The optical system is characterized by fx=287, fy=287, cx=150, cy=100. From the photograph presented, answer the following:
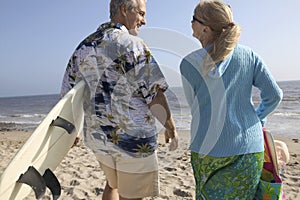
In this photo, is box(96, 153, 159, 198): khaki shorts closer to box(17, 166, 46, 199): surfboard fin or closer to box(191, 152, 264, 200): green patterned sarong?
box(191, 152, 264, 200): green patterned sarong

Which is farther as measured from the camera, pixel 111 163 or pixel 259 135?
pixel 111 163

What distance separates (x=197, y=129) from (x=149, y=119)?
28 centimetres

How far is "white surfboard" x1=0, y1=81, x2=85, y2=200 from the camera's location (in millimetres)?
1329

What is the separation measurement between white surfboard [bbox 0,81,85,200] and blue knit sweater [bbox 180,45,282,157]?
0.71 m

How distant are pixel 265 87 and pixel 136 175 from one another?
0.88 metres

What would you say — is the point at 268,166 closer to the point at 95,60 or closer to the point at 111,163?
the point at 111,163

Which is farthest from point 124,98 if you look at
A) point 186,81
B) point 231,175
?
Answer: point 231,175

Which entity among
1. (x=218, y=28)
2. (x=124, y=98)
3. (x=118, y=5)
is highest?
(x=118, y=5)

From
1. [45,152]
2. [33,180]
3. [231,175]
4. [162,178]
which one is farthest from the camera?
[162,178]

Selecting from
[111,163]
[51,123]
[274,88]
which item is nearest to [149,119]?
[111,163]

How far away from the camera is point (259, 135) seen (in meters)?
1.51

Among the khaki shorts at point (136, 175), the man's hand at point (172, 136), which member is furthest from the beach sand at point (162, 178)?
the man's hand at point (172, 136)

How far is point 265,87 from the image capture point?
151cm

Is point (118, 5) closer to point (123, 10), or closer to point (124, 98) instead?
point (123, 10)
